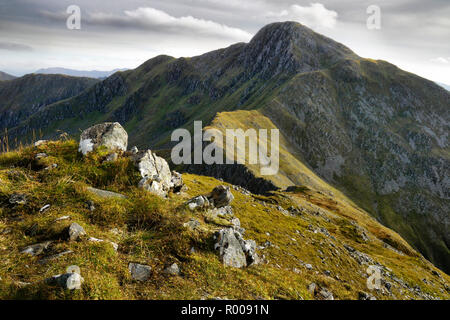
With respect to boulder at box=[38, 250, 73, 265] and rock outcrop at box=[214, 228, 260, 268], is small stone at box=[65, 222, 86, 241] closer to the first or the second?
boulder at box=[38, 250, 73, 265]

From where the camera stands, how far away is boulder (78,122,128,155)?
13592mm

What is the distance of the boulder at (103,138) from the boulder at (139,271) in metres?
7.42

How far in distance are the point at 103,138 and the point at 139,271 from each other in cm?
894

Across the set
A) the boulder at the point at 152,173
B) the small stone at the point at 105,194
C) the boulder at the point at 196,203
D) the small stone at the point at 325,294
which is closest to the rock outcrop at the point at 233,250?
the boulder at the point at 196,203

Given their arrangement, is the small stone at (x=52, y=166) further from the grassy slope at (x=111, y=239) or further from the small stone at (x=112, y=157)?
the small stone at (x=112, y=157)

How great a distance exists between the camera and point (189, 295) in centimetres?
797

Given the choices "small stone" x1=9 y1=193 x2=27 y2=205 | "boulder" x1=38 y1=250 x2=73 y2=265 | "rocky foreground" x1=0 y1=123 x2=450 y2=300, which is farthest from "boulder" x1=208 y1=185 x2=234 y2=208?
"small stone" x1=9 y1=193 x2=27 y2=205

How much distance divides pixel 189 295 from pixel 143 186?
249 inches

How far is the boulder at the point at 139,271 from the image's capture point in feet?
27.4

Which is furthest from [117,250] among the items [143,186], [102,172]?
[102,172]

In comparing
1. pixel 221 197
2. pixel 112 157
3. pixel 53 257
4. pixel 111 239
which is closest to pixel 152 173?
pixel 112 157

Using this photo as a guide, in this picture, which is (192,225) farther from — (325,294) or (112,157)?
(325,294)

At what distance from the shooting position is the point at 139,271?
8.52 metres
